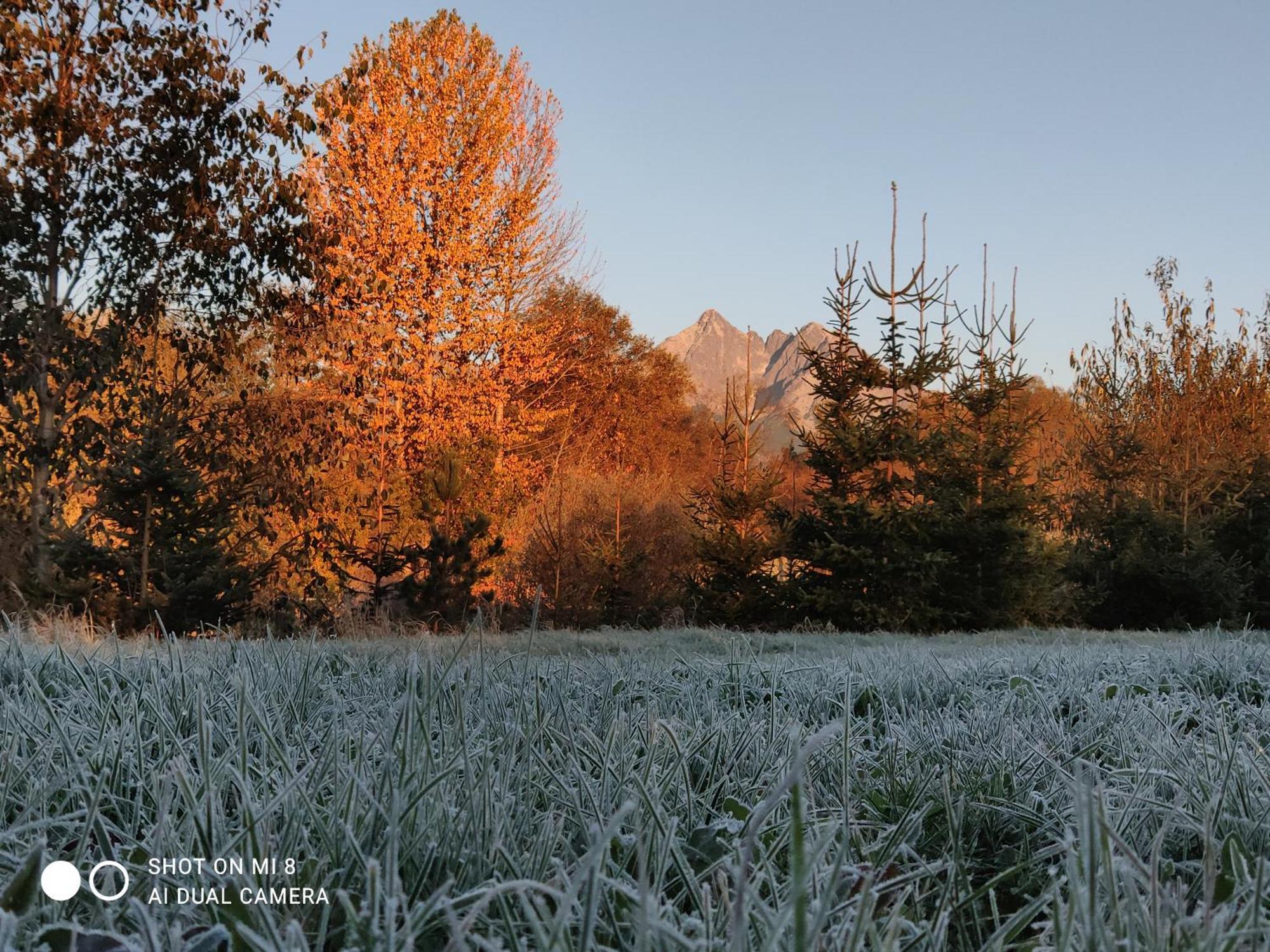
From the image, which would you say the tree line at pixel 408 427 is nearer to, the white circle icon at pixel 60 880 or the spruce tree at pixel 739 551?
the spruce tree at pixel 739 551

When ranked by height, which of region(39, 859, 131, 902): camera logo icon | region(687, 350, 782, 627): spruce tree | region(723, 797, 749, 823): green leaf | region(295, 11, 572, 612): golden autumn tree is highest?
region(295, 11, 572, 612): golden autumn tree

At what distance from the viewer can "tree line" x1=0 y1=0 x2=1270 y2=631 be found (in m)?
8.00

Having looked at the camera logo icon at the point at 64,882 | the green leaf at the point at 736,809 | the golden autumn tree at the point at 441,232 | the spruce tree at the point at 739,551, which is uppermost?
the golden autumn tree at the point at 441,232

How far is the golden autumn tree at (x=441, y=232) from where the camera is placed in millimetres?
14812

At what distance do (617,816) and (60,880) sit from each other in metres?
0.68

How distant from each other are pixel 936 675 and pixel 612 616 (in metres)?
9.06

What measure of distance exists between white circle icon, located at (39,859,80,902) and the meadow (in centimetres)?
2

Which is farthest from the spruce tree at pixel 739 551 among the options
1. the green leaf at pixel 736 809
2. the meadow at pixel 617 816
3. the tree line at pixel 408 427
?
the green leaf at pixel 736 809

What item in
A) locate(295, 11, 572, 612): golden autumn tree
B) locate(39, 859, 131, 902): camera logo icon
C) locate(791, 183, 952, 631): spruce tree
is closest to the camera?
locate(39, 859, 131, 902): camera logo icon

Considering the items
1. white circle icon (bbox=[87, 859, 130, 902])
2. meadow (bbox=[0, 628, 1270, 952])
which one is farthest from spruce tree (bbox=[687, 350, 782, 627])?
white circle icon (bbox=[87, 859, 130, 902])

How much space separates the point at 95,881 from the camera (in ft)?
3.16

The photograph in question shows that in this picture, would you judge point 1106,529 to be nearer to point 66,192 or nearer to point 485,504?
point 485,504

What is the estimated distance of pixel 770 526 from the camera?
34.9ft

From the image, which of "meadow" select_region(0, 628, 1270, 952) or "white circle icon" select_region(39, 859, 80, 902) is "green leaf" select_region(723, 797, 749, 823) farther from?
"white circle icon" select_region(39, 859, 80, 902)
